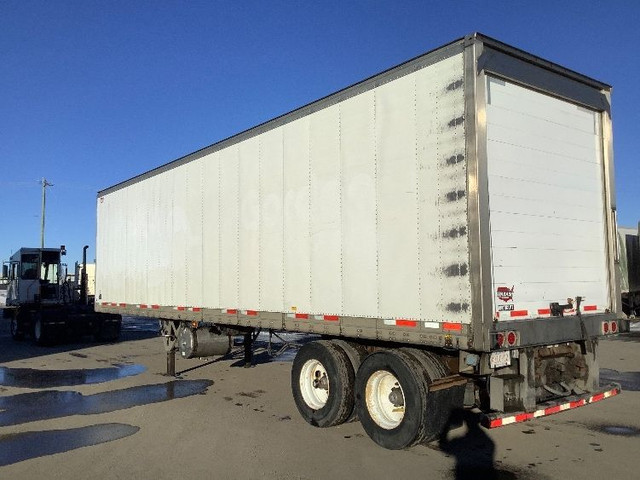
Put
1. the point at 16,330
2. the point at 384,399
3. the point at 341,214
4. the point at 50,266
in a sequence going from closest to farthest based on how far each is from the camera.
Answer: the point at 384,399, the point at 341,214, the point at 16,330, the point at 50,266

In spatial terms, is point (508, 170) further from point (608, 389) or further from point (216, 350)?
point (216, 350)

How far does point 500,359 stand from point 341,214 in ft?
9.19

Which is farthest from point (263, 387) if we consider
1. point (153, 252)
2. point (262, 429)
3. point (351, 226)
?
point (351, 226)

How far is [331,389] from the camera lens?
7.32m

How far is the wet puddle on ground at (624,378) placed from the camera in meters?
10.1

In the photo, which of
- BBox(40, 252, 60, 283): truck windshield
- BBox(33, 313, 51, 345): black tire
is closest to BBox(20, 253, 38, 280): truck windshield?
BBox(40, 252, 60, 283): truck windshield

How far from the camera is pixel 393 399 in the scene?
6.63 m

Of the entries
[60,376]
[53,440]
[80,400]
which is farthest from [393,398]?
[60,376]

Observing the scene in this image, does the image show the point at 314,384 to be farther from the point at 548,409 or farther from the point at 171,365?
the point at 171,365

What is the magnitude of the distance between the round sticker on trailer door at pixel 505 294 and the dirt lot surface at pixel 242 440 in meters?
1.83

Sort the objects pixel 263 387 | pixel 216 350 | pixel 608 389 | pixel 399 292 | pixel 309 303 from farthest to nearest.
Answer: pixel 216 350 < pixel 263 387 < pixel 309 303 < pixel 608 389 < pixel 399 292

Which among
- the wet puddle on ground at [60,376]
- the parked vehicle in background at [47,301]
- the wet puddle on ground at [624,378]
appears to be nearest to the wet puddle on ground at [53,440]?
the wet puddle on ground at [60,376]

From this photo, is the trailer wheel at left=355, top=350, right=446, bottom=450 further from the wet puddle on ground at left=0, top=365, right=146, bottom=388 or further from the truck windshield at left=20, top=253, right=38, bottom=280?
the truck windshield at left=20, top=253, right=38, bottom=280

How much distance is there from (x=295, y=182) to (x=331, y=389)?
3.07m
